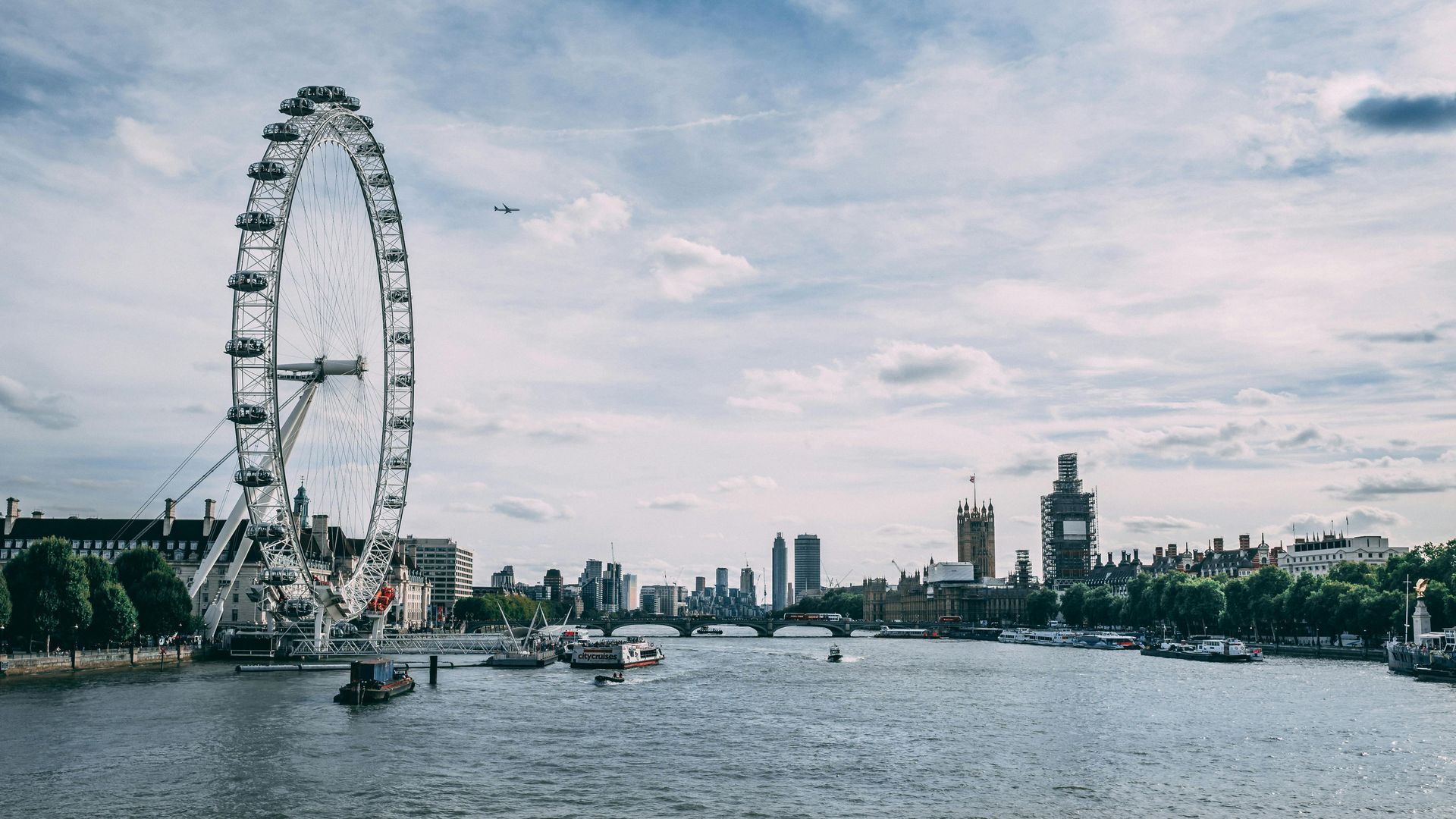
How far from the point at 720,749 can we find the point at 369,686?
1279 inches

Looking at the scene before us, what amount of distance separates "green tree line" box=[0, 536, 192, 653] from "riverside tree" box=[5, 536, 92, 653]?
0.21ft

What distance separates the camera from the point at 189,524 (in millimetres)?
193250

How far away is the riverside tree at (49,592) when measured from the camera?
10400cm

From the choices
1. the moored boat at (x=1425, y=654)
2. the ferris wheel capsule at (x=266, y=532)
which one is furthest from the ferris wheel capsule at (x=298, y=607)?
the moored boat at (x=1425, y=654)

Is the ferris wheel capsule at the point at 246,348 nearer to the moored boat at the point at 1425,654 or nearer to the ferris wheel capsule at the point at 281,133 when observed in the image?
the ferris wheel capsule at the point at 281,133

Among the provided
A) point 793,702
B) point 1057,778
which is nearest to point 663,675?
point 793,702

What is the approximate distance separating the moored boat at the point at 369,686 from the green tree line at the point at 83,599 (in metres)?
30.5

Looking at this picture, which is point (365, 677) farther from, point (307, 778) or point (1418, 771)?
point (1418, 771)

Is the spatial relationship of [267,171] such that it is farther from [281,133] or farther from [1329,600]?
[1329,600]

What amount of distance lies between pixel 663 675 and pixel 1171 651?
78.0m

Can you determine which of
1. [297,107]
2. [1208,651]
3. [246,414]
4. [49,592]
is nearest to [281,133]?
[297,107]

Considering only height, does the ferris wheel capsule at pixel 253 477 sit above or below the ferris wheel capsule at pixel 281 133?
below

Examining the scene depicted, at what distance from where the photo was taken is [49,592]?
10381 cm

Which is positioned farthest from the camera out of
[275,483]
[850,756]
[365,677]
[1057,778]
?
[275,483]
